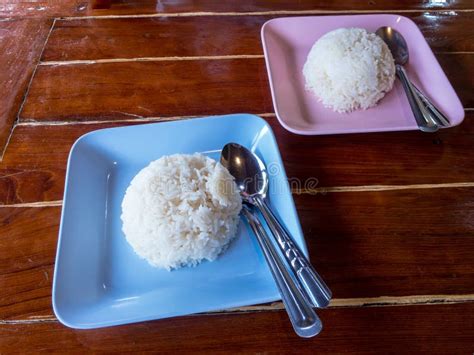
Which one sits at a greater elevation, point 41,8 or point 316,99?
point 41,8

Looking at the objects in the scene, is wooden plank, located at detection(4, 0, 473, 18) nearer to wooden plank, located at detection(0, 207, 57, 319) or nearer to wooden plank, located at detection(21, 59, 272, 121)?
wooden plank, located at detection(21, 59, 272, 121)

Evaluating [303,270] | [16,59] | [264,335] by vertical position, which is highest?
[16,59]

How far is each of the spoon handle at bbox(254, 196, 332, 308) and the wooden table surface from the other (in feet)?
0.25

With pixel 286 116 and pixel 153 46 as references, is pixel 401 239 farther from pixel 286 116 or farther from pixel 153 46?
pixel 153 46

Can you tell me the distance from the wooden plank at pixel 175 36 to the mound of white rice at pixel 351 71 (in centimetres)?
21

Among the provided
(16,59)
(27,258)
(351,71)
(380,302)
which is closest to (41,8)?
(16,59)

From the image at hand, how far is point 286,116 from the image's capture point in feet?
2.74

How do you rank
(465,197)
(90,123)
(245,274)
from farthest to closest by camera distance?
(90,123) → (465,197) → (245,274)

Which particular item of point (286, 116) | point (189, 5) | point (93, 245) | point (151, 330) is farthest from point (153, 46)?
point (151, 330)

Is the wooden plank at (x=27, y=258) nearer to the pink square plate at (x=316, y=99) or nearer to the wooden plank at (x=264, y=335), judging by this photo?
the wooden plank at (x=264, y=335)

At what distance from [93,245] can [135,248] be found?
0.08m

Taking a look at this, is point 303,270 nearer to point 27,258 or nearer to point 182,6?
point 27,258

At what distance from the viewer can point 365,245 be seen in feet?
2.31

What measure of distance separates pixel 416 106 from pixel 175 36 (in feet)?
2.23
